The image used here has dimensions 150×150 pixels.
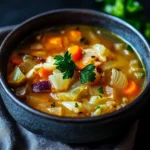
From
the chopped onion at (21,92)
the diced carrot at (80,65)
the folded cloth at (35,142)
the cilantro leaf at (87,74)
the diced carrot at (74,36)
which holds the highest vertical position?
the diced carrot at (74,36)

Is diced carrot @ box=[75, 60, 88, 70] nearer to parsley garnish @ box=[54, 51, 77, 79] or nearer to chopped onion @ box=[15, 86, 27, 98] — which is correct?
parsley garnish @ box=[54, 51, 77, 79]

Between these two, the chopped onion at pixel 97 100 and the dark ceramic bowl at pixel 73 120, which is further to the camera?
the chopped onion at pixel 97 100

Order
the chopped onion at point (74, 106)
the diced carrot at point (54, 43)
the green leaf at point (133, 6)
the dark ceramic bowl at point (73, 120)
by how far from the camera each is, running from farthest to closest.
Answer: the green leaf at point (133, 6)
the diced carrot at point (54, 43)
the chopped onion at point (74, 106)
the dark ceramic bowl at point (73, 120)

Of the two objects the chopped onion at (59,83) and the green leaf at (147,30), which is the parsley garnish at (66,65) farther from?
the green leaf at (147,30)

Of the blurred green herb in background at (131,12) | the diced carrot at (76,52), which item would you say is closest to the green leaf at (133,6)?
the blurred green herb in background at (131,12)

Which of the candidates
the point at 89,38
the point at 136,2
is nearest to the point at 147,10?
the point at 136,2

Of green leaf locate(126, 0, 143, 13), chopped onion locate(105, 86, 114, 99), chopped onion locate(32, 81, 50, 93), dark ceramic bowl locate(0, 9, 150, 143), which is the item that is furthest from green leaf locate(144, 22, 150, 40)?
chopped onion locate(32, 81, 50, 93)
